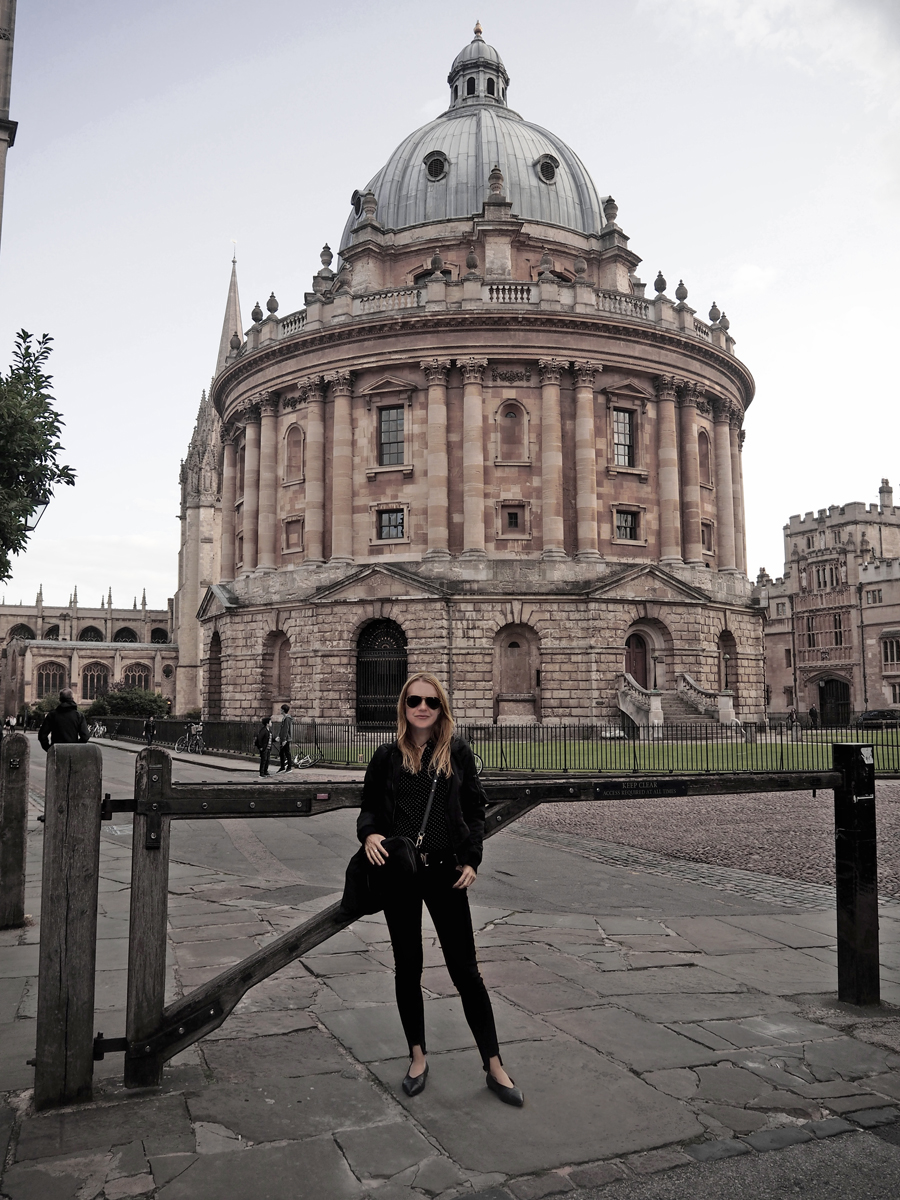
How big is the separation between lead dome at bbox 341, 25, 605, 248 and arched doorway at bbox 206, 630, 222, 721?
21.2 meters

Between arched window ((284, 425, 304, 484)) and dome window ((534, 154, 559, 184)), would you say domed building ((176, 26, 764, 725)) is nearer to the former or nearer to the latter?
arched window ((284, 425, 304, 484))

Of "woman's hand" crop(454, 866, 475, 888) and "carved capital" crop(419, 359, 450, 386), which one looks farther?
"carved capital" crop(419, 359, 450, 386)

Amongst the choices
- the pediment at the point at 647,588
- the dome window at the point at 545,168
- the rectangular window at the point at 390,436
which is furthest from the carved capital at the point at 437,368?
the dome window at the point at 545,168

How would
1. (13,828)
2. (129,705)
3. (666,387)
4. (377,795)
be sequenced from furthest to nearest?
(129,705) → (666,387) → (13,828) → (377,795)

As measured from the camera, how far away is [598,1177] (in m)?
3.26

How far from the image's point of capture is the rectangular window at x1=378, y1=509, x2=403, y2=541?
3648 cm

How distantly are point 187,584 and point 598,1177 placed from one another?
82.6m

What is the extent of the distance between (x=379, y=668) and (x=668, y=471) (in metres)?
14.3

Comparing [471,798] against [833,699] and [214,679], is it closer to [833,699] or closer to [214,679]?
[214,679]

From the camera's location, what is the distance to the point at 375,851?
13.3ft

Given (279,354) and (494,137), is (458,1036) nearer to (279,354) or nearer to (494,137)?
(279,354)

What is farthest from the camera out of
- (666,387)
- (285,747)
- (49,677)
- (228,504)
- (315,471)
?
(49,677)

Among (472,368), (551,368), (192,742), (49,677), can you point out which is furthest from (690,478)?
(49,677)

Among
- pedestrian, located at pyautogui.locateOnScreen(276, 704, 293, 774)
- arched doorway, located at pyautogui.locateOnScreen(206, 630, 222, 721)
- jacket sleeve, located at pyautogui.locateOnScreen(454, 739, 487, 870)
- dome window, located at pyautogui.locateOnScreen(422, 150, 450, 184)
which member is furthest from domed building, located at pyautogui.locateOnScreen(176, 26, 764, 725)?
jacket sleeve, located at pyautogui.locateOnScreen(454, 739, 487, 870)
